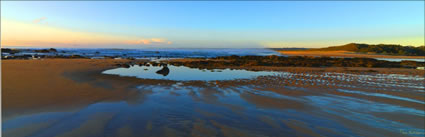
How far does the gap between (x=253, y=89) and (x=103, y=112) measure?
5.85 metres

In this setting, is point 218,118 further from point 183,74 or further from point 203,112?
point 183,74

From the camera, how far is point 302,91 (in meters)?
8.49

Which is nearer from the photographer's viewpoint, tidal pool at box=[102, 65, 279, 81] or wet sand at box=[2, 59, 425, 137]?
wet sand at box=[2, 59, 425, 137]

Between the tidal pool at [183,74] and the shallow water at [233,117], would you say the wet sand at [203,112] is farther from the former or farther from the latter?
the tidal pool at [183,74]

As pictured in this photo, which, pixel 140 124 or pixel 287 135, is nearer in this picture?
pixel 287 135

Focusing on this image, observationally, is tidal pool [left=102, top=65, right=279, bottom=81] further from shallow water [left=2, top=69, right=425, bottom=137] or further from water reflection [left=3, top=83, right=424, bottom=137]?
water reflection [left=3, top=83, right=424, bottom=137]

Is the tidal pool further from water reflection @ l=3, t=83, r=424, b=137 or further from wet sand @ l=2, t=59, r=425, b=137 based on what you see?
water reflection @ l=3, t=83, r=424, b=137

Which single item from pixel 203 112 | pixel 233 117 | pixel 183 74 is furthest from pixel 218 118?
pixel 183 74

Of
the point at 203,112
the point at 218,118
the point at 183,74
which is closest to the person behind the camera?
the point at 218,118

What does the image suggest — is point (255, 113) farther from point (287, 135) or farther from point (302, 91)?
point (302, 91)

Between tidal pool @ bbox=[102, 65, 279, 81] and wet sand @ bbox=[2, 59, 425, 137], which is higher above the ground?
tidal pool @ bbox=[102, 65, 279, 81]

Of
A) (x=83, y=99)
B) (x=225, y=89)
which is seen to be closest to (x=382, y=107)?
(x=225, y=89)

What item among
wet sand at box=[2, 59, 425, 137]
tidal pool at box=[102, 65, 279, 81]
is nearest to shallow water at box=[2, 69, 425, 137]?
wet sand at box=[2, 59, 425, 137]

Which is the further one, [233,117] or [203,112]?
[203,112]
